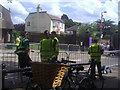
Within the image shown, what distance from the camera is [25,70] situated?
482 centimetres

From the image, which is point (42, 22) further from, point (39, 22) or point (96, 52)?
point (96, 52)

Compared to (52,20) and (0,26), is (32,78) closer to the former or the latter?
(0,26)

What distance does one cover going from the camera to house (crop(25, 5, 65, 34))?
5162 centimetres

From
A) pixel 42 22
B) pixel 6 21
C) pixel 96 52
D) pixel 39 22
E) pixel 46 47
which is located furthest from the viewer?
pixel 39 22

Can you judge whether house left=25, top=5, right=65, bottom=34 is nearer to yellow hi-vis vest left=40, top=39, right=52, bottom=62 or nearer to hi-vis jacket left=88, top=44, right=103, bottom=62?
hi-vis jacket left=88, top=44, right=103, bottom=62

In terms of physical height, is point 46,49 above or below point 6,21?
below

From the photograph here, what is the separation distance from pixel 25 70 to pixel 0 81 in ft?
3.71

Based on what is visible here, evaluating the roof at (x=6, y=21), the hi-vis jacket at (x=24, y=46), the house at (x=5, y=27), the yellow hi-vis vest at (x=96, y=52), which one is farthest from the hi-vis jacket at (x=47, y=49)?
the roof at (x=6, y=21)

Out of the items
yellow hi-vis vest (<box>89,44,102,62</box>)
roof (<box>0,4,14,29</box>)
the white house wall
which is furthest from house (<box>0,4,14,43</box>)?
yellow hi-vis vest (<box>89,44,102,62</box>)

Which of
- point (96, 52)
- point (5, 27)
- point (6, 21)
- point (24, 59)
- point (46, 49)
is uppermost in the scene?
point (6, 21)

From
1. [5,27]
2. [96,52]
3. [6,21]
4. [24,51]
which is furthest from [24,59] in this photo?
[6,21]

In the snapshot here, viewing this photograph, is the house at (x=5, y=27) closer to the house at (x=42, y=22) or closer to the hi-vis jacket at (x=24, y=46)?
the house at (x=42, y=22)

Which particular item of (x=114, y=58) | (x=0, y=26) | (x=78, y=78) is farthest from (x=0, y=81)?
(x=0, y=26)

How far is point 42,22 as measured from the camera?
52562 millimetres
